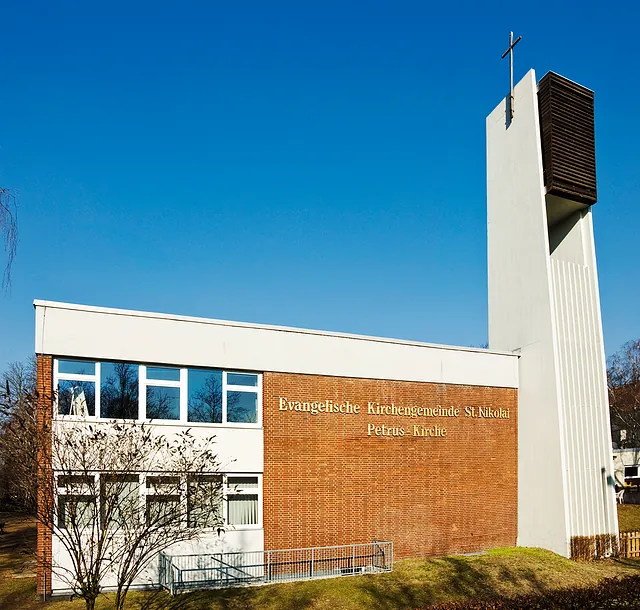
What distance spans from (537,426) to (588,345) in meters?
3.10

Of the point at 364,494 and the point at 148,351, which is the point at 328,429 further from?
the point at 148,351

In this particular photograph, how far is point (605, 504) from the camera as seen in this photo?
20578mm

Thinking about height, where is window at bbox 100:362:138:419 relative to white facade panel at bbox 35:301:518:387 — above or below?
below

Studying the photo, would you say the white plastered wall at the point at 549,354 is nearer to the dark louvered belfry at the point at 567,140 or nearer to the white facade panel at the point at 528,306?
the white facade panel at the point at 528,306

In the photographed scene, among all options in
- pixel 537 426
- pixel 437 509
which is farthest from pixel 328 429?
pixel 537 426

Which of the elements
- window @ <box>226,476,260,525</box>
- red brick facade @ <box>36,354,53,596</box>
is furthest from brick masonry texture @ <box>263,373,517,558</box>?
red brick facade @ <box>36,354,53,596</box>

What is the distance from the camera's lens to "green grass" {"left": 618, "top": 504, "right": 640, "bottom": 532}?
24.9 m

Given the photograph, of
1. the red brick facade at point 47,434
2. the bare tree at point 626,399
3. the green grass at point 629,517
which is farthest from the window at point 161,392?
the bare tree at point 626,399

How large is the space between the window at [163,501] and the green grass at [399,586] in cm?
329

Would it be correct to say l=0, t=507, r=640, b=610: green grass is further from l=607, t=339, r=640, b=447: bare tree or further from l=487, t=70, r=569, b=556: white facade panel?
l=607, t=339, r=640, b=447: bare tree

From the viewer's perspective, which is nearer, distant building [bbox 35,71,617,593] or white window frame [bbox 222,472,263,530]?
distant building [bbox 35,71,617,593]

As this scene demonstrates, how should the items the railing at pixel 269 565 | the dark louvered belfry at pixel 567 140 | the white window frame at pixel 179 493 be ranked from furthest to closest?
the dark louvered belfry at pixel 567 140
the railing at pixel 269 565
the white window frame at pixel 179 493

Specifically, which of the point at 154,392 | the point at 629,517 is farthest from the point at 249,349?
the point at 629,517

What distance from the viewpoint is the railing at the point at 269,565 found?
15.6 m
